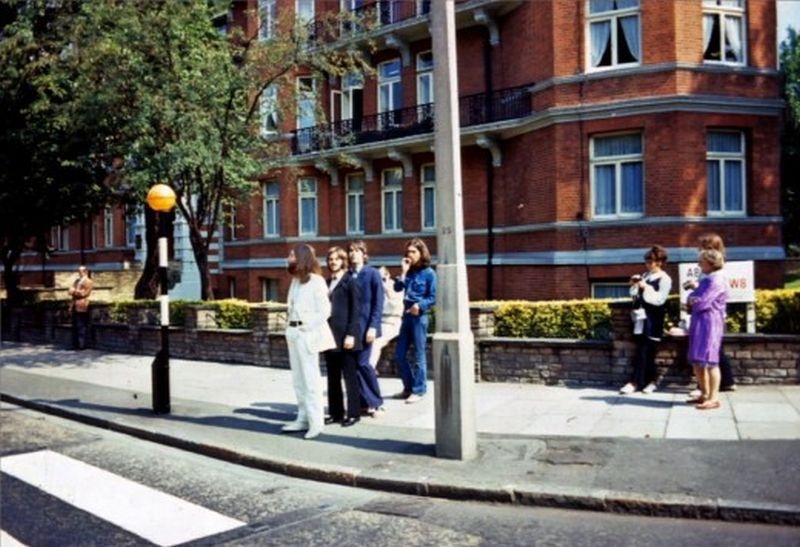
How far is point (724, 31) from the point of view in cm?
1853

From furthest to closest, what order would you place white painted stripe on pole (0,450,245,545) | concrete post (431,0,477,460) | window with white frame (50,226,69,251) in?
window with white frame (50,226,69,251), concrete post (431,0,477,460), white painted stripe on pole (0,450,245,545)

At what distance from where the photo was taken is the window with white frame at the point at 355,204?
26547mm

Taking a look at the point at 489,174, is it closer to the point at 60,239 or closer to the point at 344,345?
the point at 344,345

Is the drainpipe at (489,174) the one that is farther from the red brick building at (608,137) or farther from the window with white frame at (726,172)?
the window with white frame at (726,172)

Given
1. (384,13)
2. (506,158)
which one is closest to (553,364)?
(506,158)

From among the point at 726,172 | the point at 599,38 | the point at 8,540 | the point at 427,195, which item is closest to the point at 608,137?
the point at 599,38

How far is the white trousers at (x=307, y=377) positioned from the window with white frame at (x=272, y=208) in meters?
20.4

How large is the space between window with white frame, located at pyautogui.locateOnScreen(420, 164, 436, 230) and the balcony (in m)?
1.38

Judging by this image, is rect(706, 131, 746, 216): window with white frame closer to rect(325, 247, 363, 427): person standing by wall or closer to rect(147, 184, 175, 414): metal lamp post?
rect(325, 247, 363, 427): person standing by wall

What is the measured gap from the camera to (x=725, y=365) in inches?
377

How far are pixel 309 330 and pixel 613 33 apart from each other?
14157mm

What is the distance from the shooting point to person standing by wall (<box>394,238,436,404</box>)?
998cm

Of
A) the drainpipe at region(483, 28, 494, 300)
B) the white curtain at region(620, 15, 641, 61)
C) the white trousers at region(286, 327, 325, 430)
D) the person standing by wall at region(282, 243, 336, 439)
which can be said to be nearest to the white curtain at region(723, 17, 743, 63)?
the white curtain at region(620, 15, 641, 61)

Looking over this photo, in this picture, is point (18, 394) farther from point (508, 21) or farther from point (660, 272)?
Answer: point (508, 21)
